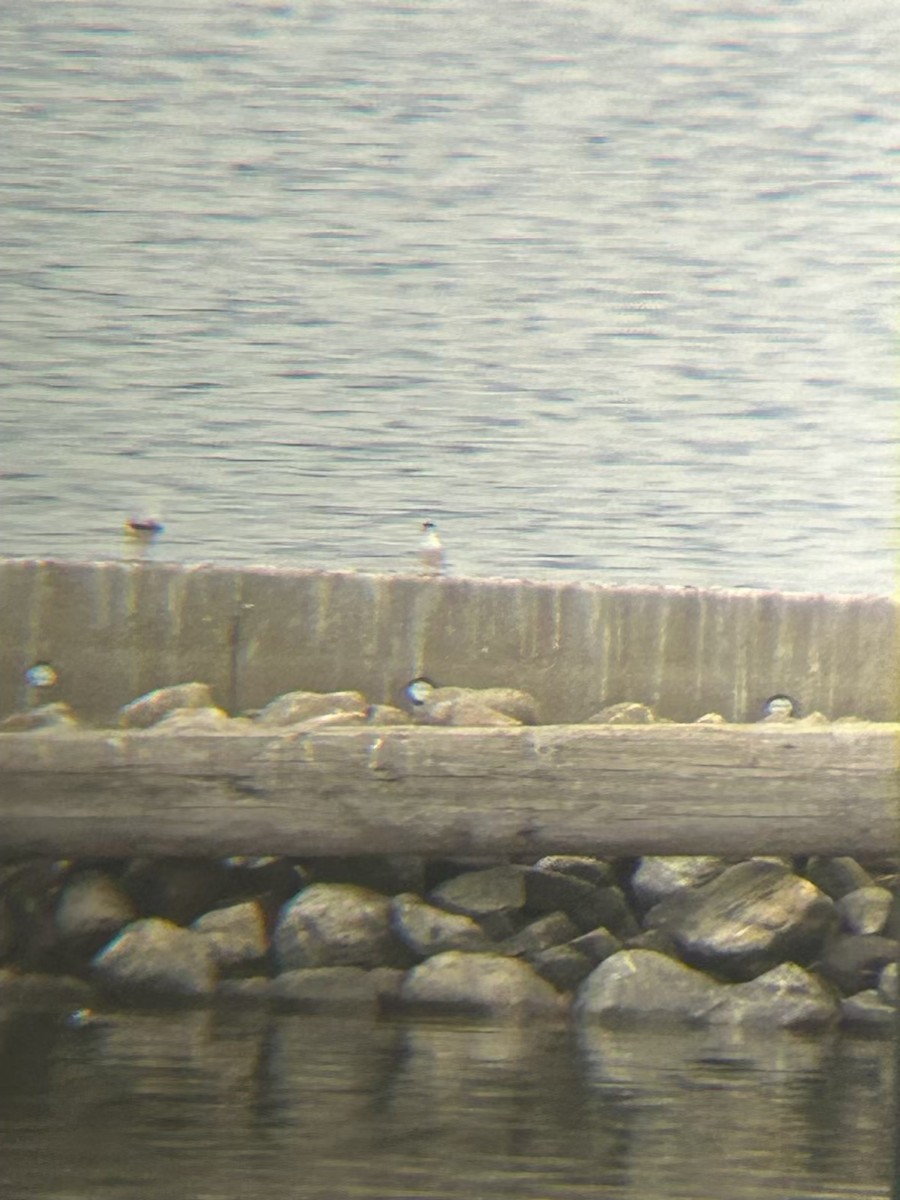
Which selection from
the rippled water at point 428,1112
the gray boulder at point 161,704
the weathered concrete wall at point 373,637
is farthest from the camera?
the weathered concrete wall at point 373,637

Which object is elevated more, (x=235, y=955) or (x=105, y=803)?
(x=105, y=803)

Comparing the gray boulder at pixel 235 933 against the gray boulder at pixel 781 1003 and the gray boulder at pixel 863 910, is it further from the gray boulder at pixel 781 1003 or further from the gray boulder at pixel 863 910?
the gray boulder at pixel 863 910

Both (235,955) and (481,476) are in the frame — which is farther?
(481,476)

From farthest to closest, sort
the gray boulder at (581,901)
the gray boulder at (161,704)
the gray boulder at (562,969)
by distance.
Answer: the gray boulder at (161,704) < the gray boulder at (581,901) < the gray boulder at (562,969)

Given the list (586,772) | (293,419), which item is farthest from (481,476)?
(586,772)

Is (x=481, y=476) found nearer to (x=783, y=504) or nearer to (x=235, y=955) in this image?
(x=783, y=504)

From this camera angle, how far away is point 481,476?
30.6 feet

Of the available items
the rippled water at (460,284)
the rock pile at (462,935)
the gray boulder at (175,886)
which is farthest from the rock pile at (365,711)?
the rippled water at (460,284)

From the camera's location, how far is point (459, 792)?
20.1 ft

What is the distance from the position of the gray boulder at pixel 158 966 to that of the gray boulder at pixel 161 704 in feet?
4.05

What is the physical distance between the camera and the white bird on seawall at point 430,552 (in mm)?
8898

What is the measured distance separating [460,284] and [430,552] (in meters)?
1.44

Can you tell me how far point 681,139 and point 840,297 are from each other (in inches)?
43.4

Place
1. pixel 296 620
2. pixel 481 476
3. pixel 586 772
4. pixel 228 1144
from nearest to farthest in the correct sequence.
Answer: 1. pixel 228 1144
2. pixel 586 772
3. pixel 296 620
4. pixel 481 476
